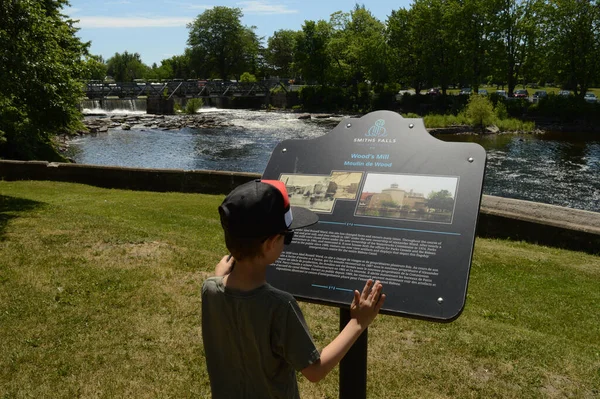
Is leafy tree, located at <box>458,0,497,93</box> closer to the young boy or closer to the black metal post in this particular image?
the black metal post

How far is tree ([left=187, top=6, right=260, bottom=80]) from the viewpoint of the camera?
9181 centimetres

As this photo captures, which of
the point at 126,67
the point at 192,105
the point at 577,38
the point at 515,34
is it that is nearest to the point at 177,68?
the point at 126,67

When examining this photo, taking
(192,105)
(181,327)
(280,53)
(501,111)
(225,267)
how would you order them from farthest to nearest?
(280,53) < (192,105) < (501,111) < (181,327) < (225,267)

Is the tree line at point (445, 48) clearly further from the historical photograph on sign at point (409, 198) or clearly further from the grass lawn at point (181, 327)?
the historical photograph on sign at point (409, 198)

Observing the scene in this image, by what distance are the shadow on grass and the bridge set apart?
4510 centimetres

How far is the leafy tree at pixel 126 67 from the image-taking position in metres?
128

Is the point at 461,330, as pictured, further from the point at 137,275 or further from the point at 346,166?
the point at 137,275

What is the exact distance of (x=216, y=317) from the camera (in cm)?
263

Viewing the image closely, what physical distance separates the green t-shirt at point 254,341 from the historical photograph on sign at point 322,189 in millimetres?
1258

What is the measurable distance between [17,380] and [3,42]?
8316mm

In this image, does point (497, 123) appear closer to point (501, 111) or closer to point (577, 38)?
point (501, 111)

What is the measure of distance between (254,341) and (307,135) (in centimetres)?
3920

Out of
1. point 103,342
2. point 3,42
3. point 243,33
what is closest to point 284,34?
point 243,33

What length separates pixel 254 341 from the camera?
8.23 feet
